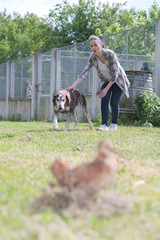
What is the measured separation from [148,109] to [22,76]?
10.1 meters

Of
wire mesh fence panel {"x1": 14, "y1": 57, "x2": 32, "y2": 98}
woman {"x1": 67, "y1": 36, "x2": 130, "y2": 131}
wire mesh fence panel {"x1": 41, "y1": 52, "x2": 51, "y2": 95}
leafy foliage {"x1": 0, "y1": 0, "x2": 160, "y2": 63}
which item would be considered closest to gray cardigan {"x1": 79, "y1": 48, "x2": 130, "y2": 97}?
woman {"x1": 67, "y1": 36, "x2": 130, "y2": 131}

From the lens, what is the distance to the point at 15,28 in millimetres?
55375

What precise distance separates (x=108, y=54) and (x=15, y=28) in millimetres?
49549

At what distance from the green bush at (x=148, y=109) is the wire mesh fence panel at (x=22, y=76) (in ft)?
28.0

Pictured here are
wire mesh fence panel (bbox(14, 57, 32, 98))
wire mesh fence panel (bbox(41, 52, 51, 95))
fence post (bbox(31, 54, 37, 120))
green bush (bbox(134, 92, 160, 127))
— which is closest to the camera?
green bush (bbox(134, 92, 160, 127))

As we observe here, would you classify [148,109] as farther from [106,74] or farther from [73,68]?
[73,68]

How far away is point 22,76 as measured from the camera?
19.6 meters

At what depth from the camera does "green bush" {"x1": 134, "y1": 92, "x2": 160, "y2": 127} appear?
10727mm

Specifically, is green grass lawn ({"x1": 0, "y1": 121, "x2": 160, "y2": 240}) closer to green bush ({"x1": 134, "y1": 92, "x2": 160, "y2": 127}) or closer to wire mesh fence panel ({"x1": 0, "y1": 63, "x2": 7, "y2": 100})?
green bush ({"x1": 134, "y1": 92, "x2": 160, "y2": 127})

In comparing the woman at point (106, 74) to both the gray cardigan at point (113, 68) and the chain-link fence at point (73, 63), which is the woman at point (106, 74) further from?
the chain-link fence at point (73, 63)

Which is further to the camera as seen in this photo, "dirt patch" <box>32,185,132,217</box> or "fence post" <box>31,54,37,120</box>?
"fence post" <box>31,54,37,120</box>

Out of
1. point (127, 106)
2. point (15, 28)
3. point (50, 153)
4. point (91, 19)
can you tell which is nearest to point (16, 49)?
point (15, 28)

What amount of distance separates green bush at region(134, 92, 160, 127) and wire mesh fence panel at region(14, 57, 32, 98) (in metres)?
8.54

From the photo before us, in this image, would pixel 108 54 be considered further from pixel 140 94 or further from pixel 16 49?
pixel 16 49
